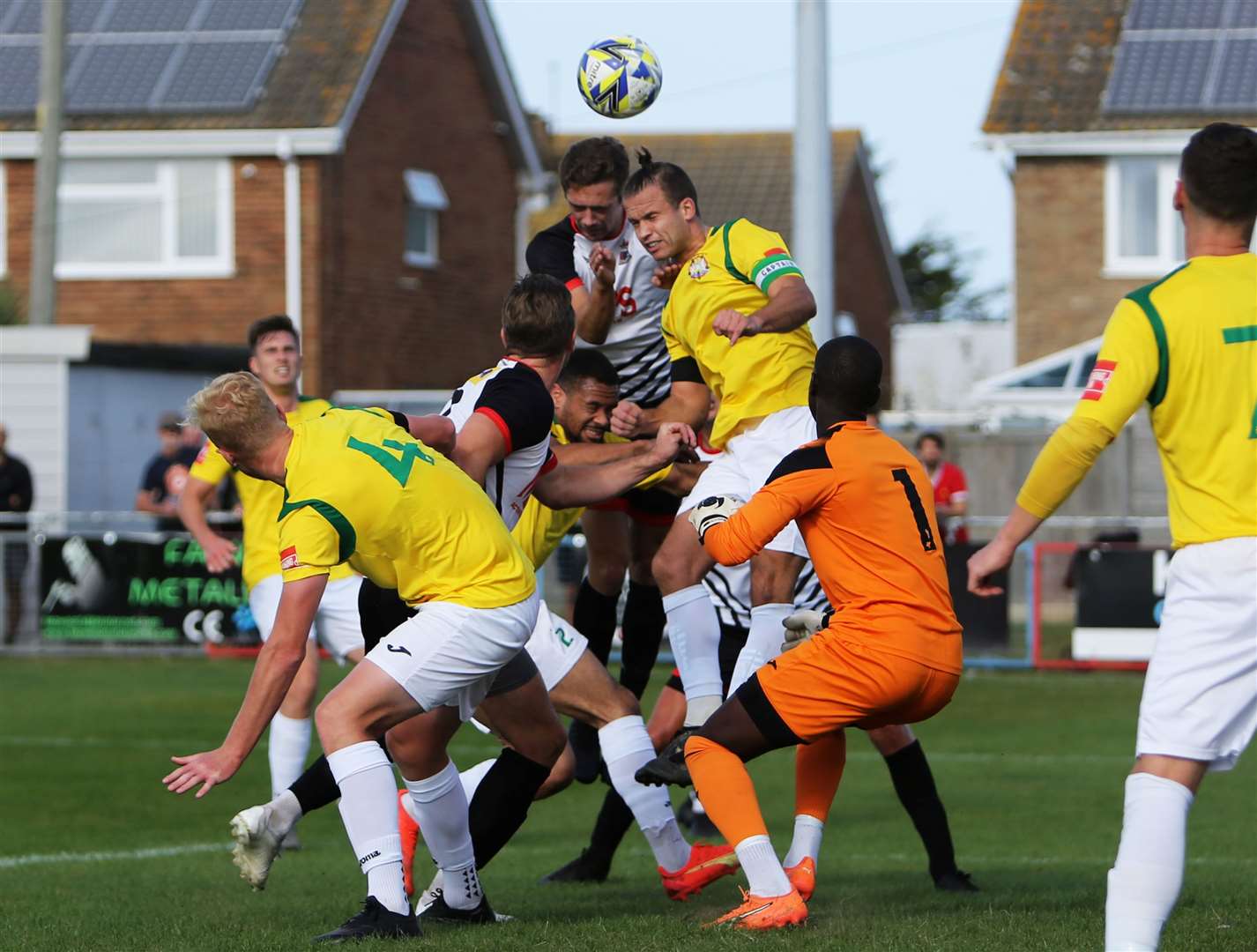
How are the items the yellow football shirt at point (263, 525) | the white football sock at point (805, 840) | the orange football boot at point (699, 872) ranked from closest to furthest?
the white football sock at point (805, 840), the orange football boot at point (699, 872), the yellow football shirt at point (263, 525)

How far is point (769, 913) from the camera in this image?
21.6 ft

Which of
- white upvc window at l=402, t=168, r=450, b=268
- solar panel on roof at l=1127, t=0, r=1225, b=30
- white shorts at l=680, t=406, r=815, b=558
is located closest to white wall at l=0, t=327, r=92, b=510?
white upvc window at l=402, t=168, r=450, b=268

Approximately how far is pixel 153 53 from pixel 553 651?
24.7 meters

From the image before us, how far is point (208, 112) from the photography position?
2939 cm

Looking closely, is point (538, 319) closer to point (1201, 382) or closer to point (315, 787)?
point (315, 787)

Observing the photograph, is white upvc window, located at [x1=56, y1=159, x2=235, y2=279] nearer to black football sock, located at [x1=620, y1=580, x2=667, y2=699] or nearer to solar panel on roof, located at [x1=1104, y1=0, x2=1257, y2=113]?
solar panel on roof, located at [x1=1104, y1=0, x2=1257, y2=113]

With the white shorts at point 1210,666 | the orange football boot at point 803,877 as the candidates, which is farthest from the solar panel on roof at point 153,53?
the white shorts at point 1210,666

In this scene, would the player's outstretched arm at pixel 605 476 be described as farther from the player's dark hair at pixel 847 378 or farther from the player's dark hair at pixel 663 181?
the player's dark hair at pixel 663 181

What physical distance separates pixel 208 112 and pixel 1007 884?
23491mm

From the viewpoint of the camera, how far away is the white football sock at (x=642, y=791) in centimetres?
780

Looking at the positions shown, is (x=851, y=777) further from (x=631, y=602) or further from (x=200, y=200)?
(x=200, y=200)

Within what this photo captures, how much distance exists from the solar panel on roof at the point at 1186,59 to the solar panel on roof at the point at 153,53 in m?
13.2

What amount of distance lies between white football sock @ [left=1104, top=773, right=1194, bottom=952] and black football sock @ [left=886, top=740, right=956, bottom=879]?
2.80 meters

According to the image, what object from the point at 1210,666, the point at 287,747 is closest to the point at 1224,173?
the point at 1210,666
